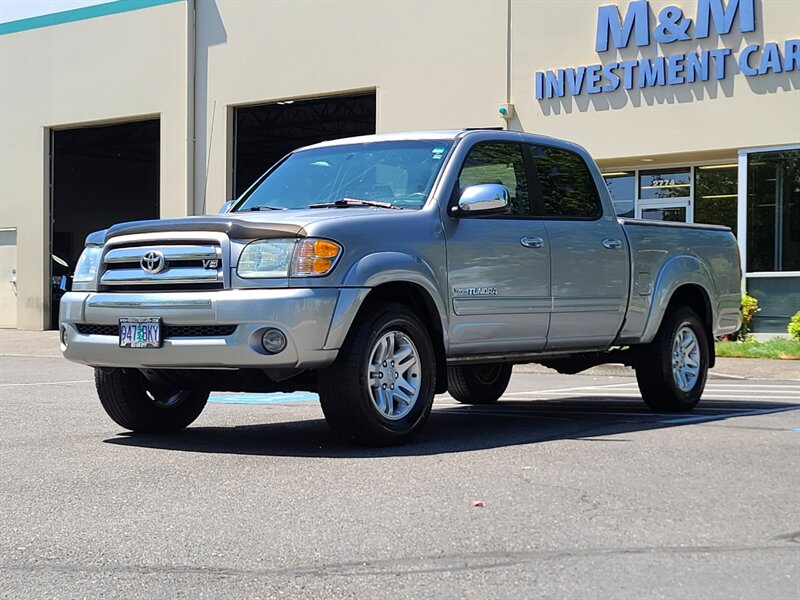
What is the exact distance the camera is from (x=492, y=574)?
4.20m

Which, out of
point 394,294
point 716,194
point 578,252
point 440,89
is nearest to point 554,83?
point 440,89

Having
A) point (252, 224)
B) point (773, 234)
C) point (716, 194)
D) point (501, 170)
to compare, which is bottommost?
point (252, 224)

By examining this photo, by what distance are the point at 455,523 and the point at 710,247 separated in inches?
233

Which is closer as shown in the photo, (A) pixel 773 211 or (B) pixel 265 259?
(B) pixel 265 259

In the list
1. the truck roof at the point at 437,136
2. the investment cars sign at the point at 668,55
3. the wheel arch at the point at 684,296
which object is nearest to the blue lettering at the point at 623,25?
the investment cars sign at the point at 668,55

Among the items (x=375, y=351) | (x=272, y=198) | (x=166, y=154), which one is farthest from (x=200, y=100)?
(x=375, y=351)

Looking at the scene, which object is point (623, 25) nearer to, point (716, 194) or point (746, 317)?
point (716, 194)

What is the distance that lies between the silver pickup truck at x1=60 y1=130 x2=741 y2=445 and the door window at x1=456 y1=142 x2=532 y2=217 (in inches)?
0.6

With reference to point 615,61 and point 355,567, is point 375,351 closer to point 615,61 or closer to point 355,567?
point 355,567

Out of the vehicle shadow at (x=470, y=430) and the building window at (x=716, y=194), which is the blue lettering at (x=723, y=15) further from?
the vehicle shadow at (x=470, y=430)

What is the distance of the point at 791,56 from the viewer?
63.0ft

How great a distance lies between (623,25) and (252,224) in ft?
Answer: 50.7

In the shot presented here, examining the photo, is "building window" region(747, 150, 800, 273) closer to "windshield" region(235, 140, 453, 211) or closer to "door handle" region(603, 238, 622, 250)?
"door handle" region(603, 238, 622, 250)

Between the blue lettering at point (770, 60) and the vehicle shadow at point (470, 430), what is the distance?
10.3 metres
